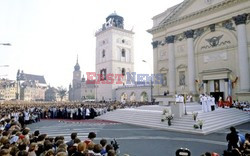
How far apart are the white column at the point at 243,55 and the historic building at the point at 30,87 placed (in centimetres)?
11587

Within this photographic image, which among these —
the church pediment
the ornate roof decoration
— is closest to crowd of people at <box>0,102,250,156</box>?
the ornate roof decoration

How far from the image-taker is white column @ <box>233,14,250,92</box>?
2450 centimetres

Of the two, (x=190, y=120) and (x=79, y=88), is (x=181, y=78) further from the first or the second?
(x=79, y=88)

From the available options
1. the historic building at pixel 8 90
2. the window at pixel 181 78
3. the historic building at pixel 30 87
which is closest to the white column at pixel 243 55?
the window at pixel 181 78

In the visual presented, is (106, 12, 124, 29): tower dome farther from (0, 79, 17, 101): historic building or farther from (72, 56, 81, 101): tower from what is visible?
(0, 79, 17, 101): historic building

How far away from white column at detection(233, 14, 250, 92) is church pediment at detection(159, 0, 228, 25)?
14.5 ft

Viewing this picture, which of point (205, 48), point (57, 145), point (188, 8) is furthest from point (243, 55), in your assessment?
point (57, 145)

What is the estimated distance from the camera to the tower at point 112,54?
194 feet

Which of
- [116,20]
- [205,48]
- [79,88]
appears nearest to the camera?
[205,48]

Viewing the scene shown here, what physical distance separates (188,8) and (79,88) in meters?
92.6

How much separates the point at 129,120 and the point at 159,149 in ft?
35.1

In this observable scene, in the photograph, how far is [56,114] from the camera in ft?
88.7

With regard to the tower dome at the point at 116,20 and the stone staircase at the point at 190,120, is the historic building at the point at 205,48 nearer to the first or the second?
the stone staircase at the point at 190,120

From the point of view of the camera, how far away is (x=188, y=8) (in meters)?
31.8
